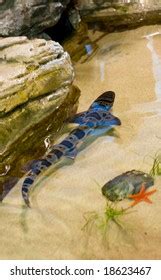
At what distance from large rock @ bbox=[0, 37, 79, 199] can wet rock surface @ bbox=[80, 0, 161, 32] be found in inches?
101

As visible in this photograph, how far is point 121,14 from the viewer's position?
300 inches

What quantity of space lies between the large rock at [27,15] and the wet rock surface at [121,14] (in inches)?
43.4

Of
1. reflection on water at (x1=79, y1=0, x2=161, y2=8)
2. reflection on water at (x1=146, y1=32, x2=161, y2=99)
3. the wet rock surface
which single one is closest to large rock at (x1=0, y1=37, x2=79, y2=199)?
reflection on water at (x1=146, y1=32, x2=161, y2=99)

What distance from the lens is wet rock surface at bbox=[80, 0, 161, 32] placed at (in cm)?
755

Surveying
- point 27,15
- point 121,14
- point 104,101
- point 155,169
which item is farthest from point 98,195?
point 121,14

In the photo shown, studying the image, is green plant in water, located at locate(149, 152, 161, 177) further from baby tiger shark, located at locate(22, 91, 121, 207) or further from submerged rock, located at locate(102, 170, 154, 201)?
baby tiger shark, located at locate(22, 91, 121, 207)

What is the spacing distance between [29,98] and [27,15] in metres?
1.85

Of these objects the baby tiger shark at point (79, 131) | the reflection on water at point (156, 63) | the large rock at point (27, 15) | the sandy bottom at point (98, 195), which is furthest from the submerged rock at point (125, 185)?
the large rock at point (27, 15)

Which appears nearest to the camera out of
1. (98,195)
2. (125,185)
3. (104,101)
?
(125,185)

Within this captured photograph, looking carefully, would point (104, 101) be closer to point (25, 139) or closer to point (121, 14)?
point (25, 139)

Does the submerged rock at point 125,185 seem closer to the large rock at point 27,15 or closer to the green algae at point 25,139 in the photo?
the green algae at point 25,139

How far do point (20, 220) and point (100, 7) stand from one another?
464 centimetres

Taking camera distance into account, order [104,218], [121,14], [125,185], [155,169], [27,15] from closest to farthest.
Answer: [104,218] → [125,185] → [155,169] → [27,15] → [121,14]
